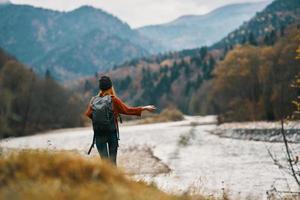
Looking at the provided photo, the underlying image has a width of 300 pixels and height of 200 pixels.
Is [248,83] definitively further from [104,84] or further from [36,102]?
[104,84]

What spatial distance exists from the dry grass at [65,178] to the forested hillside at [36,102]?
65456 millimetres

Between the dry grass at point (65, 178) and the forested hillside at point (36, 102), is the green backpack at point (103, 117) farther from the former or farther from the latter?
the forested hillside at point (36, 102)

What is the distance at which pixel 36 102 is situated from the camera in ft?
288

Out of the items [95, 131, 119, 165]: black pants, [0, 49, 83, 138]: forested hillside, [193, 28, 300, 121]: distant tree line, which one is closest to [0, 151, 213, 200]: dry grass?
[95, 131, 119, 165]: black pants

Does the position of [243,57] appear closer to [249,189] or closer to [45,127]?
[45,127]

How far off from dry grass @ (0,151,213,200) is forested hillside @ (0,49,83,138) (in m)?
65.5

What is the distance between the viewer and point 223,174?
21.2 metres

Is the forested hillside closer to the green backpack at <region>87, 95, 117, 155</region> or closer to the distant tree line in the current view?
the distant tree line

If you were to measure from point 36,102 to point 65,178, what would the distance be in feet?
277

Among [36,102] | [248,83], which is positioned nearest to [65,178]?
[248,83]

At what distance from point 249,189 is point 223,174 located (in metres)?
4.74

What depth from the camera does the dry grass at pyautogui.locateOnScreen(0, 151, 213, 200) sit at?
4.18 m

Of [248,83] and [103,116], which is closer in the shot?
[103,116]

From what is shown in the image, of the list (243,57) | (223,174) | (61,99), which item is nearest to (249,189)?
(223,174)
